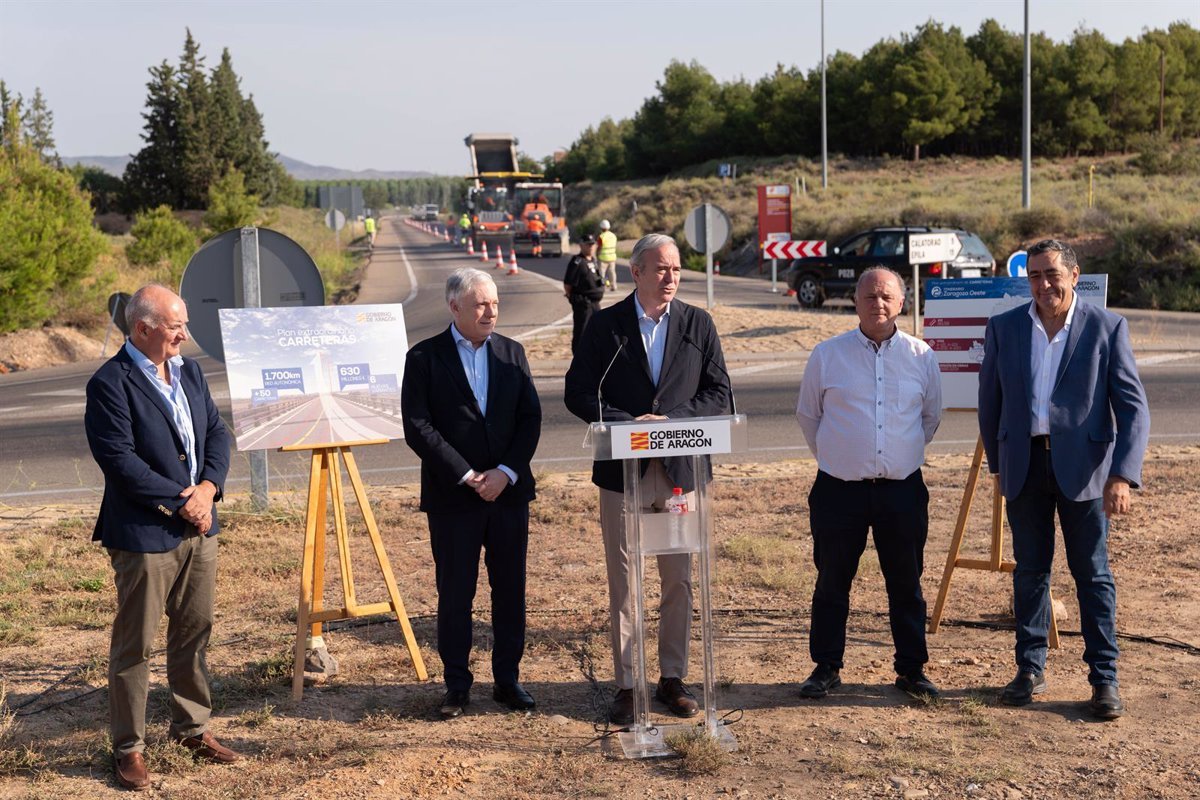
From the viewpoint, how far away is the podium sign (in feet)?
16.3

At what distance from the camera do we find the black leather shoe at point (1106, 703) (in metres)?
5.32

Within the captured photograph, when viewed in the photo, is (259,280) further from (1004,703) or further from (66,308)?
(66,308)

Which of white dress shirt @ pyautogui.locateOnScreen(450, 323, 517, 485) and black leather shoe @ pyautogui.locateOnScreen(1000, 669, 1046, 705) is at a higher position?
white dress shirt @ pyautogui.locateOnScreen(450, 323, 517, 485)

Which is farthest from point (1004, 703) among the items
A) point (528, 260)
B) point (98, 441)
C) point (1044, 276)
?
point (528, 260)

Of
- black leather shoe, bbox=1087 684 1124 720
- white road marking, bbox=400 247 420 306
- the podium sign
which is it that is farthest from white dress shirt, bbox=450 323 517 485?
white road marking, bbox=400 247 420 306

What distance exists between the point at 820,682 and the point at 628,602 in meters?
1.00

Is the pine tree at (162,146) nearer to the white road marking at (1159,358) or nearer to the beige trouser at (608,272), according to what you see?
the beige trouser at (608,272)

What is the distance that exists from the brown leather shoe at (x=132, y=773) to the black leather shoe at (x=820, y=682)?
2855 millimetres

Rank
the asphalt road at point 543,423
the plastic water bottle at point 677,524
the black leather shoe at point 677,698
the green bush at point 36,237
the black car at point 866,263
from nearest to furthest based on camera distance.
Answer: the plastic water bottle at point 677,524 → the black leather shoe at point 677,698 → the asphalt road at point 543,423 → the green bush at point 36,237 → the black car at point 866,263

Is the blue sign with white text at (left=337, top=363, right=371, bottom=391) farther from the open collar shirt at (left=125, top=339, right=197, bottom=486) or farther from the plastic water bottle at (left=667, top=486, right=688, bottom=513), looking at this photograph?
the plastic water bottle at (left=667, top=486, right=688, bottom=513)

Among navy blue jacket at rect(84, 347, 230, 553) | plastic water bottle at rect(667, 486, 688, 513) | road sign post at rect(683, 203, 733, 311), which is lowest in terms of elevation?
plastic water bottle at rect(667, 486, 688, 513)

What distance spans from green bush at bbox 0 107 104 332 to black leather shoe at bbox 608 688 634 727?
20275mm

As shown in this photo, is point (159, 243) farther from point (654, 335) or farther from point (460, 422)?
point (654, 335)

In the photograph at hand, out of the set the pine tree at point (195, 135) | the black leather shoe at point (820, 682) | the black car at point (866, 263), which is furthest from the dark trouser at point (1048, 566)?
the pine tree at point (195, 135)
